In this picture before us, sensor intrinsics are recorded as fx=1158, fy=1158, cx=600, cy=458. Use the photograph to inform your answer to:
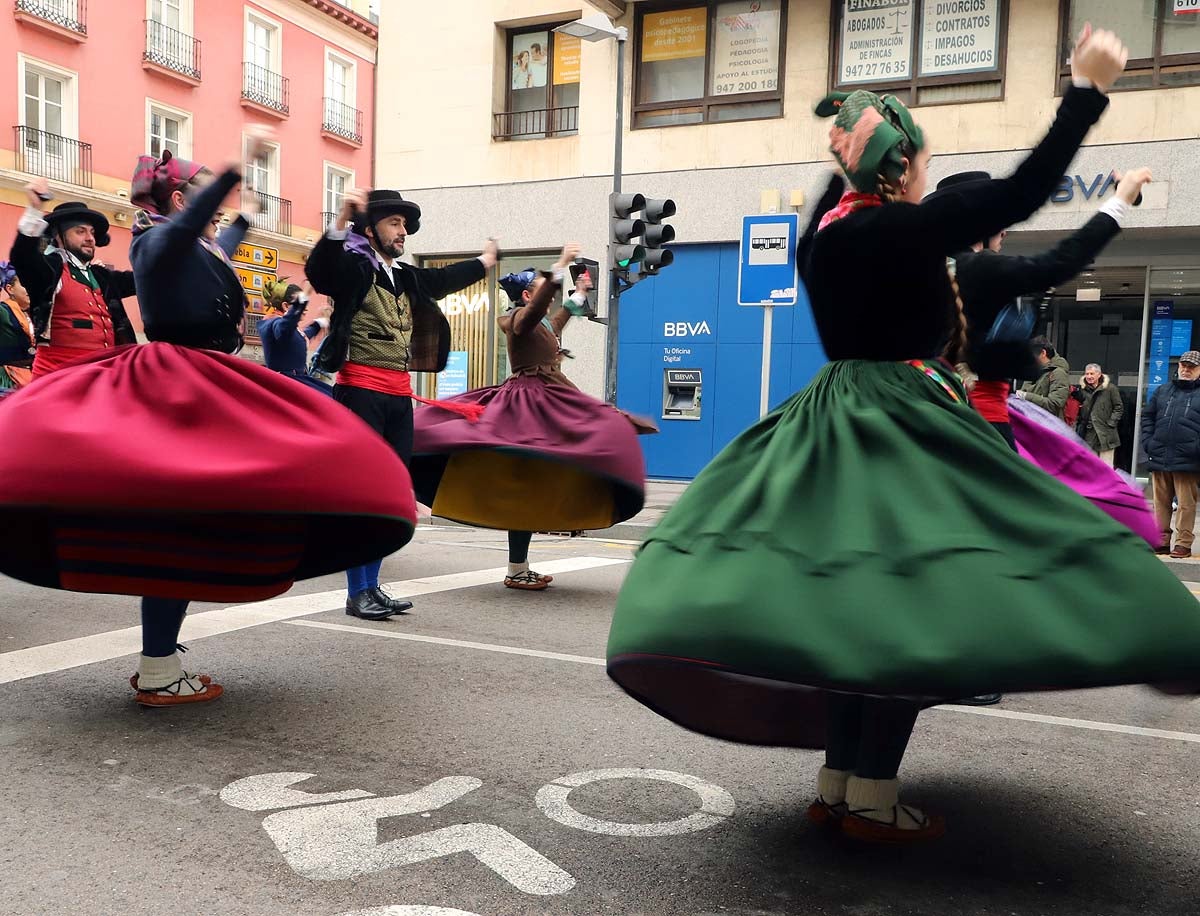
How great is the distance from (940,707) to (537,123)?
1577 centimetres

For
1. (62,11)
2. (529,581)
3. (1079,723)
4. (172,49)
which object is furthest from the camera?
(172,49)

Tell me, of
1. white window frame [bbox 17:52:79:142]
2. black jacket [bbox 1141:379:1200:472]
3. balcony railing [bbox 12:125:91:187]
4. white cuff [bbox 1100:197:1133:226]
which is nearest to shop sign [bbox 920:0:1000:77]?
black jacket [bbox 1141:379:1200:472]

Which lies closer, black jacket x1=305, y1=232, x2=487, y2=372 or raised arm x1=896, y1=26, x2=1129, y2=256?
raised arm x1=896, y1=26, x2=1129, y2=256

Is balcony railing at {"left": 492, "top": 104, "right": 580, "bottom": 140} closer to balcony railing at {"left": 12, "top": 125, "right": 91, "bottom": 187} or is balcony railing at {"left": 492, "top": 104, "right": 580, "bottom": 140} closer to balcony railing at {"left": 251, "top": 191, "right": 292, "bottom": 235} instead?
balcony railing at {"left": 12, "top": 125, "right": 91, "bottom": 187}

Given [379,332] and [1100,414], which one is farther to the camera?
[1100,414]

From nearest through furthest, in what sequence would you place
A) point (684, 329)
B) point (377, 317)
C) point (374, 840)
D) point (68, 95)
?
point (374, 840) → point (377, 317) → point (684, 329) → point (68, 95)

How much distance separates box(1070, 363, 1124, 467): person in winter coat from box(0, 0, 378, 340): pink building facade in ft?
45.2

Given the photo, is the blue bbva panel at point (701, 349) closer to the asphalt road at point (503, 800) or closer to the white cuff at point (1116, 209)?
the asphalt road at point (503, 800)

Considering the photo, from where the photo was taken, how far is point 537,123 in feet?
62.0

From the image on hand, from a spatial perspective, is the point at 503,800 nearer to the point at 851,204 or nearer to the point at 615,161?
the point at 851,204

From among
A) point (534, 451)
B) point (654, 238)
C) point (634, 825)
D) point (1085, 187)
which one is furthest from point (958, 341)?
point (1085, 187)

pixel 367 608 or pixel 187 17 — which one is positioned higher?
pixel 187 17

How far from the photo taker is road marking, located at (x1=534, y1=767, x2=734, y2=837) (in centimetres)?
321

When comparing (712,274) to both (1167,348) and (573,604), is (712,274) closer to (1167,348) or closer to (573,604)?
(1167,348)
